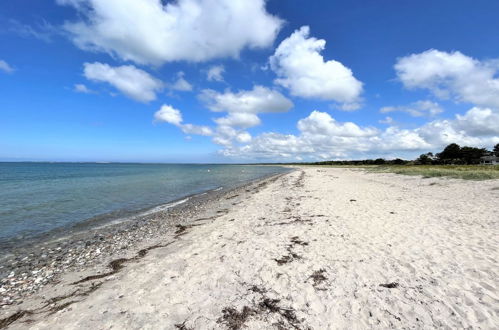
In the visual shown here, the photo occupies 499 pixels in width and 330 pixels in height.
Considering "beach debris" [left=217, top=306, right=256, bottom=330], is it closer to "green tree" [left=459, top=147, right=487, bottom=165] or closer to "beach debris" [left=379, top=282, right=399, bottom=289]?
"beach debris" [left=379, top=282, right=399, bottom=289]

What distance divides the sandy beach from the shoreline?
1.68 ft

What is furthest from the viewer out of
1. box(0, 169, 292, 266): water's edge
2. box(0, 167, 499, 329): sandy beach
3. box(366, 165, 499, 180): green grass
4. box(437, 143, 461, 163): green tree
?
box(437, 143, 461, 163): green tree

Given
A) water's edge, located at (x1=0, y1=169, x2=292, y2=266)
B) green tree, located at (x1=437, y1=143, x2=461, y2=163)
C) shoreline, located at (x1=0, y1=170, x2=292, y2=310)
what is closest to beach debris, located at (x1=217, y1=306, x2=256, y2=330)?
Result: shoreline, located at (x1=0, y1=170, x2=292, y2=310)

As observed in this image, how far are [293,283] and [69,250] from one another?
371 inches

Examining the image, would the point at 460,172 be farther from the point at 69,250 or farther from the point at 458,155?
the point at 458,155

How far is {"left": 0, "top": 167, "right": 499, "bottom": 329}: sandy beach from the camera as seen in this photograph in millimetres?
4770

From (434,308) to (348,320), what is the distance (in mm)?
1844

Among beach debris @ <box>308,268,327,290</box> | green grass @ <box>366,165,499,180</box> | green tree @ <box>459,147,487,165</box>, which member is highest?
green tree @ <box>459,147,487,165</box>

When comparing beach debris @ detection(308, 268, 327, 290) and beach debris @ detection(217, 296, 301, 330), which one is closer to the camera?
beach debris @ detection(217, 296, 301, 330)

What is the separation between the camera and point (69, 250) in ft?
32.6

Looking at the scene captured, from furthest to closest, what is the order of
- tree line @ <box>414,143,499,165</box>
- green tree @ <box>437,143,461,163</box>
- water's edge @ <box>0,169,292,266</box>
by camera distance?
green tree @ <box>437,143,461,163</box>
tree line @ <box>414,143,499,165</box>
water's edge @ <box>0,169,292,266</box>

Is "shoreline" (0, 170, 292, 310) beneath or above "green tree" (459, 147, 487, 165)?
beneath

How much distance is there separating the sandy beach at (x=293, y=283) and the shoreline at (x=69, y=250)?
0.51 metres

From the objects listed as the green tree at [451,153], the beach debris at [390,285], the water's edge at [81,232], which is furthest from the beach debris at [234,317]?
the green tree at [451,153]
